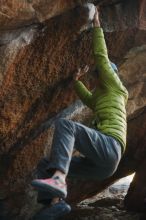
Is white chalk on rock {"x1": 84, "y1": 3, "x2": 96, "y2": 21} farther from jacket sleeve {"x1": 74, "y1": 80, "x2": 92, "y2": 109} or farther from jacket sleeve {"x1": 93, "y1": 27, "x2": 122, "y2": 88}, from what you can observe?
jacket sleeve {"x1": 74, "y1": 80, "x2": 92, "y2": 109}

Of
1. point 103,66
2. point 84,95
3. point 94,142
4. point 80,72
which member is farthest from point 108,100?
point 80,72

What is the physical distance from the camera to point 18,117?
853 cm

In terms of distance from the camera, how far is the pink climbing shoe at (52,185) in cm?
537

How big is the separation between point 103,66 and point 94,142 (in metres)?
1.30

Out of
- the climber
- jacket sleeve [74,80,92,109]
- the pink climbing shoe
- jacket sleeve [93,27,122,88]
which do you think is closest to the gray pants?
the climber

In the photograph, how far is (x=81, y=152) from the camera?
6.28 meters

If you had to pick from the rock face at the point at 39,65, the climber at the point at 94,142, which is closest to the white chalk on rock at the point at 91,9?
the rock face at the point at 39,65

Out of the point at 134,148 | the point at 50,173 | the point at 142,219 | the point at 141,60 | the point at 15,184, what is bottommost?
the point at 142,219

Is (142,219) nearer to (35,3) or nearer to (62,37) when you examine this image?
(62,37)

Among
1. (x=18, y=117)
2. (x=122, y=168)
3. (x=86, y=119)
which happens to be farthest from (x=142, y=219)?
(x=18, y=117)

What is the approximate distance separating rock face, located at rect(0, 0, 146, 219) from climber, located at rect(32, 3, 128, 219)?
36.9 inches

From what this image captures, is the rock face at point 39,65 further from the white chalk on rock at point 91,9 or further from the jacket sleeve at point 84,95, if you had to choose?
the jacket sleeve at point 84,95

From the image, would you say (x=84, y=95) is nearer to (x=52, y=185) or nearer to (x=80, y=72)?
(x=80, y=72)

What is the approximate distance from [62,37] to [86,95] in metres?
1.19
